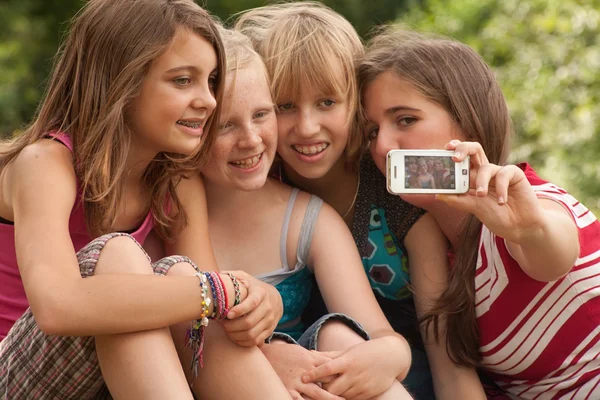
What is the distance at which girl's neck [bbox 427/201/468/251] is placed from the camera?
2.58 metres

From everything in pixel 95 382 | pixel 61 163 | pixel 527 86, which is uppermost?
pixel 61 163

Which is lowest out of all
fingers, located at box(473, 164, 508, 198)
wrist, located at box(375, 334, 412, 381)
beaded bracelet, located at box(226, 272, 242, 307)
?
wrist, located at box(375, 334, 412, 381)

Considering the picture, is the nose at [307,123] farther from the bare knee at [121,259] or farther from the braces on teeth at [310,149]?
the bare knee at [121,259]

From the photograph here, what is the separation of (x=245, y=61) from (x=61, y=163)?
68 cm

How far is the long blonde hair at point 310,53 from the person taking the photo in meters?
2.60

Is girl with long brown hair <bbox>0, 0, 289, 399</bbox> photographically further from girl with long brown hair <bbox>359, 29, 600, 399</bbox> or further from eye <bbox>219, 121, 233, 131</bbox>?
girl with long brown hair <bbox>359, 29, 600, 399</bbox>

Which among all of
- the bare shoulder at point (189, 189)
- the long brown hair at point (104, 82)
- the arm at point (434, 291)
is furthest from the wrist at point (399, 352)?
the long brown hair at point (104, 82)

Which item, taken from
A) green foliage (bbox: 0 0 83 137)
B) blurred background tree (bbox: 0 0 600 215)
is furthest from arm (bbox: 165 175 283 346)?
green foliage (bbox: 0 0 83 137)

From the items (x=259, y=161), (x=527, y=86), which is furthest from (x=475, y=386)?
(x=527, y=86)

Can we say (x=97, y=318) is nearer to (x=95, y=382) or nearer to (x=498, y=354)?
(x=95, y=382)

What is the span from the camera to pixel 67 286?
1.92 meters

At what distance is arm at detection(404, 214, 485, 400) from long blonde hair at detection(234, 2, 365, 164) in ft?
1.14

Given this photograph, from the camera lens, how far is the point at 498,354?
2.44 metres

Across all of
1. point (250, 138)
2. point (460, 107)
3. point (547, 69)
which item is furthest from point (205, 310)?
point (547, 69)
